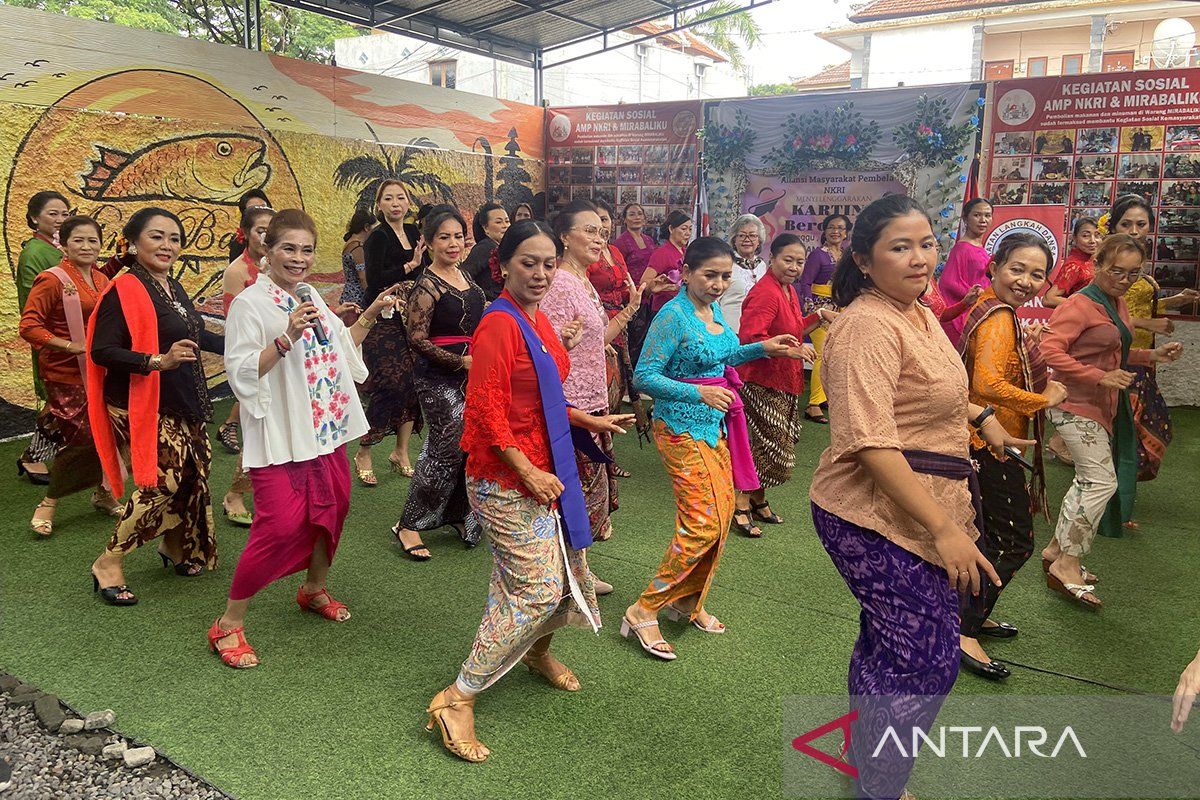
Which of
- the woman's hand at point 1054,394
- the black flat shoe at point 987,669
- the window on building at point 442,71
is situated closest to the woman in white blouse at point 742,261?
the woman's hand at point 1054,394

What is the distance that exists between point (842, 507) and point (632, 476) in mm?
3909

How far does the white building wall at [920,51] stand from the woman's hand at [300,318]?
18.5 meters

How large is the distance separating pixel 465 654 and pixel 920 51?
794 inches

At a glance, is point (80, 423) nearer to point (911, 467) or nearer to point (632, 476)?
point (632, 476)

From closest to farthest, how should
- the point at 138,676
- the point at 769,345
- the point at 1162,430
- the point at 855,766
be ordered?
the point at 855,766 < the point at 138,676 < the point at 769,345 < the point at 1162,430

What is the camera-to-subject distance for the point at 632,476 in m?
6.04

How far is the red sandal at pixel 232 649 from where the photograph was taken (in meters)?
3.24

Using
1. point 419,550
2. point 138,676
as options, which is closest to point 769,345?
point 419,550

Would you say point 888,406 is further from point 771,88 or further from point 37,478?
point 771,88

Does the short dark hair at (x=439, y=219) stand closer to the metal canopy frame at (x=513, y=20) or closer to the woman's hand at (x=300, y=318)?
the woman's hand at (x=300, y=318)

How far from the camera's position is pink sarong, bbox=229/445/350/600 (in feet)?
10.3

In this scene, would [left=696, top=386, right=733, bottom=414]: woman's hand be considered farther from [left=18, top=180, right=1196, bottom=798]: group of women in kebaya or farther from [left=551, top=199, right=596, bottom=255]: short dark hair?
[left=551, top=199, right=596, bottom=255]: short dark hair

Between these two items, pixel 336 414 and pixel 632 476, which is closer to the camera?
pixel 336 414

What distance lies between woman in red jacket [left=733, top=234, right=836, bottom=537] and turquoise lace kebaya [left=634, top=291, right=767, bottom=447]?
127 centimetres
